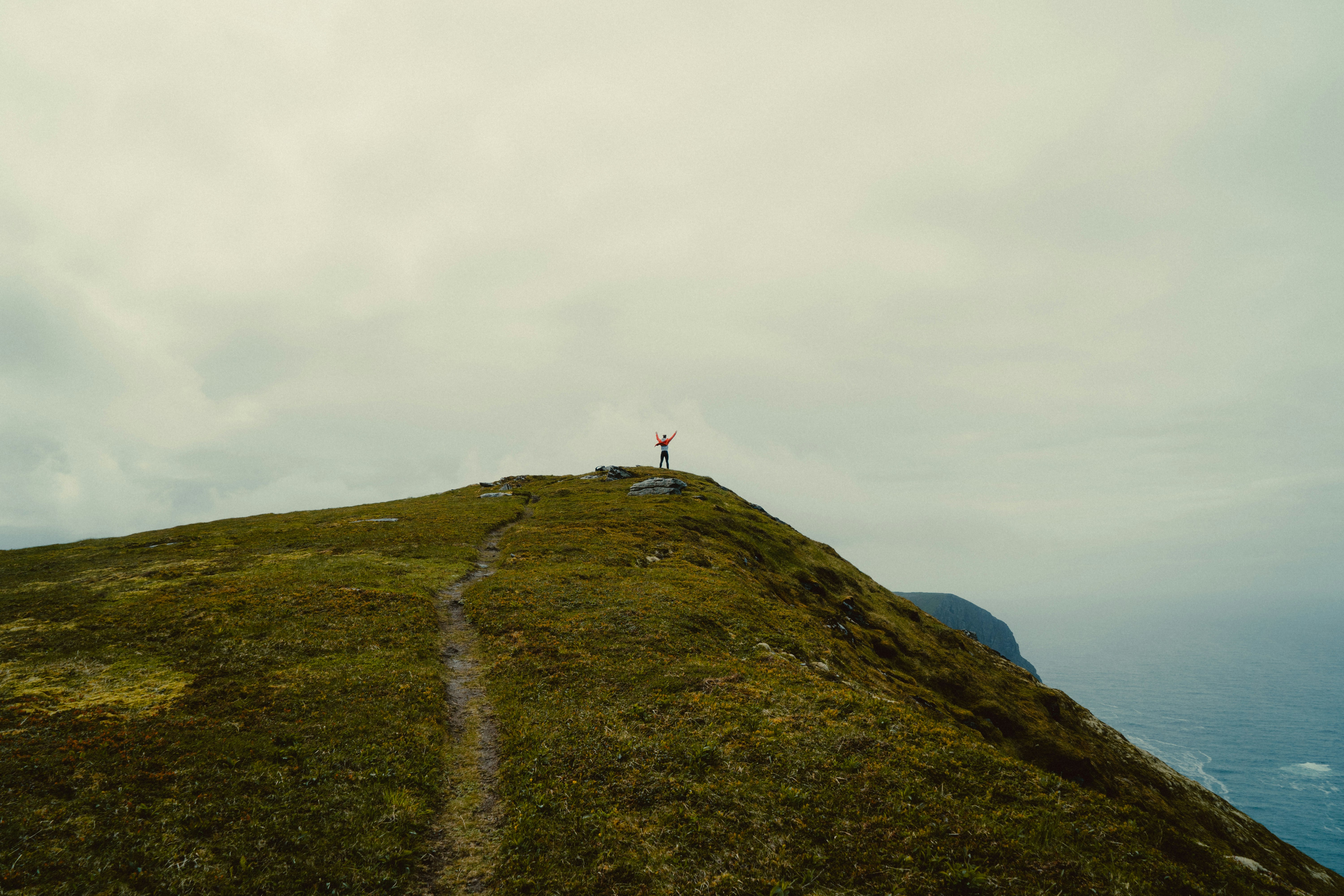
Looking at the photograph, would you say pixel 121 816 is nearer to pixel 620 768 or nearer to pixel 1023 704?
pixel 620 768

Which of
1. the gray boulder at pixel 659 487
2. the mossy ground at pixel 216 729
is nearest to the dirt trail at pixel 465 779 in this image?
the mossy ground at pixel 216 729

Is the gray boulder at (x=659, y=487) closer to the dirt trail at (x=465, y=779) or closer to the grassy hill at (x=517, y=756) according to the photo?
the grassy hill at (x=517, y=756)

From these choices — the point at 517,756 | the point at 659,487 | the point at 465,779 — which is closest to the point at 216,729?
the point at 465,779

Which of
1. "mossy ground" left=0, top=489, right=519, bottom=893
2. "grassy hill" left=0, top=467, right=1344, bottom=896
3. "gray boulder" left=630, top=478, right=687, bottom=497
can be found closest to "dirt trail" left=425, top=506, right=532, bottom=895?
"grassy hill" left=0, top=467, right=1344, bottom=896

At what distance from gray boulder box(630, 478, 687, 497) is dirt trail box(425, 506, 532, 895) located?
50811 millimetres

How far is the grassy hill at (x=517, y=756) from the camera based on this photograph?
1608 cm

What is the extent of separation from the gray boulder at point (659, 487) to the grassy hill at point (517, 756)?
39.5 m

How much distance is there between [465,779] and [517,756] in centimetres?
221

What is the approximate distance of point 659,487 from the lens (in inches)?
3551

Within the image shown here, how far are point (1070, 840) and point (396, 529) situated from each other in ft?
218

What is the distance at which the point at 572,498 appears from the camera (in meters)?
87.7

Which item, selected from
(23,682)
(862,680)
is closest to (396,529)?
(23,682)

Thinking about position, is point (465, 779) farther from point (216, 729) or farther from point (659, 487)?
point (659, 487)

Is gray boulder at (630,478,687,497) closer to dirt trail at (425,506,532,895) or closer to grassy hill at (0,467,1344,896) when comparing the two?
grassy hill at (0,467,1344,896)
